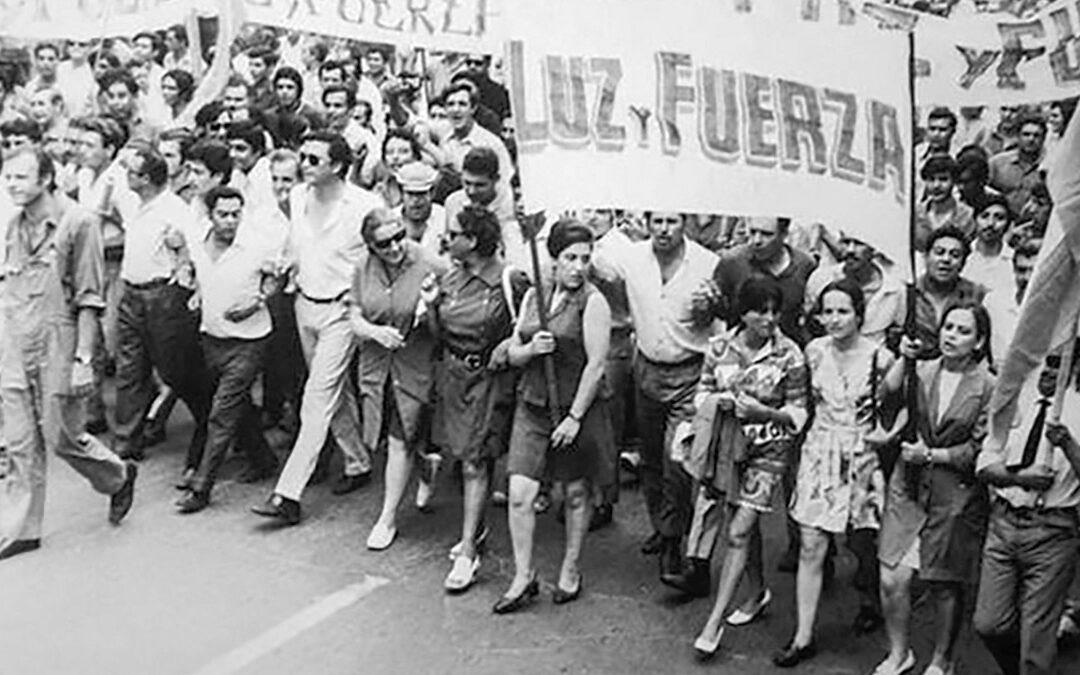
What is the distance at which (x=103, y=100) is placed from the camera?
11812mm

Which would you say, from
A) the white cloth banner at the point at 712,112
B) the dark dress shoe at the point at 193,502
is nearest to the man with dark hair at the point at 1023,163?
the white cloth banner at the point at 712,112

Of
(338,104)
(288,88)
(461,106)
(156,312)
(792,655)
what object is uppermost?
(288,88)

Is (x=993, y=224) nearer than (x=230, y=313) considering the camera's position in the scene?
Yes

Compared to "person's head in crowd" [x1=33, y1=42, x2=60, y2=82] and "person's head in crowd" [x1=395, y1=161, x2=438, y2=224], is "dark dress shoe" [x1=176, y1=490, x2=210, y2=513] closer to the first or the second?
"person's head in crowd" [x1=395, y1=161, x2=438, y2=224]

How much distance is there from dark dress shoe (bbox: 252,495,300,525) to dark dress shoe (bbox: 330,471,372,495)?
0.47m

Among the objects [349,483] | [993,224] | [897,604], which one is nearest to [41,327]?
[349,483]

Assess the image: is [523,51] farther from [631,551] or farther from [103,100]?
[103,100]

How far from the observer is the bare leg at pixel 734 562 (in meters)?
6.73

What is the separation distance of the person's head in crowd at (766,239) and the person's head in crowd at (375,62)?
546 centimetres

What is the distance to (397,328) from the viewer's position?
8.10 meters

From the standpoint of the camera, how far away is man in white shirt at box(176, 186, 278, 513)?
8586mm

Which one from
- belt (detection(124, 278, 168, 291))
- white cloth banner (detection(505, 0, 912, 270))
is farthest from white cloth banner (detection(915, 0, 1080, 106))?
belt (detection(124, 278, 168, 291))

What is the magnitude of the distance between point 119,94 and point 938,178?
6.19 metres

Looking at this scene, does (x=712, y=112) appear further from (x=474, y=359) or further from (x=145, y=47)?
(x=145, y=47)
